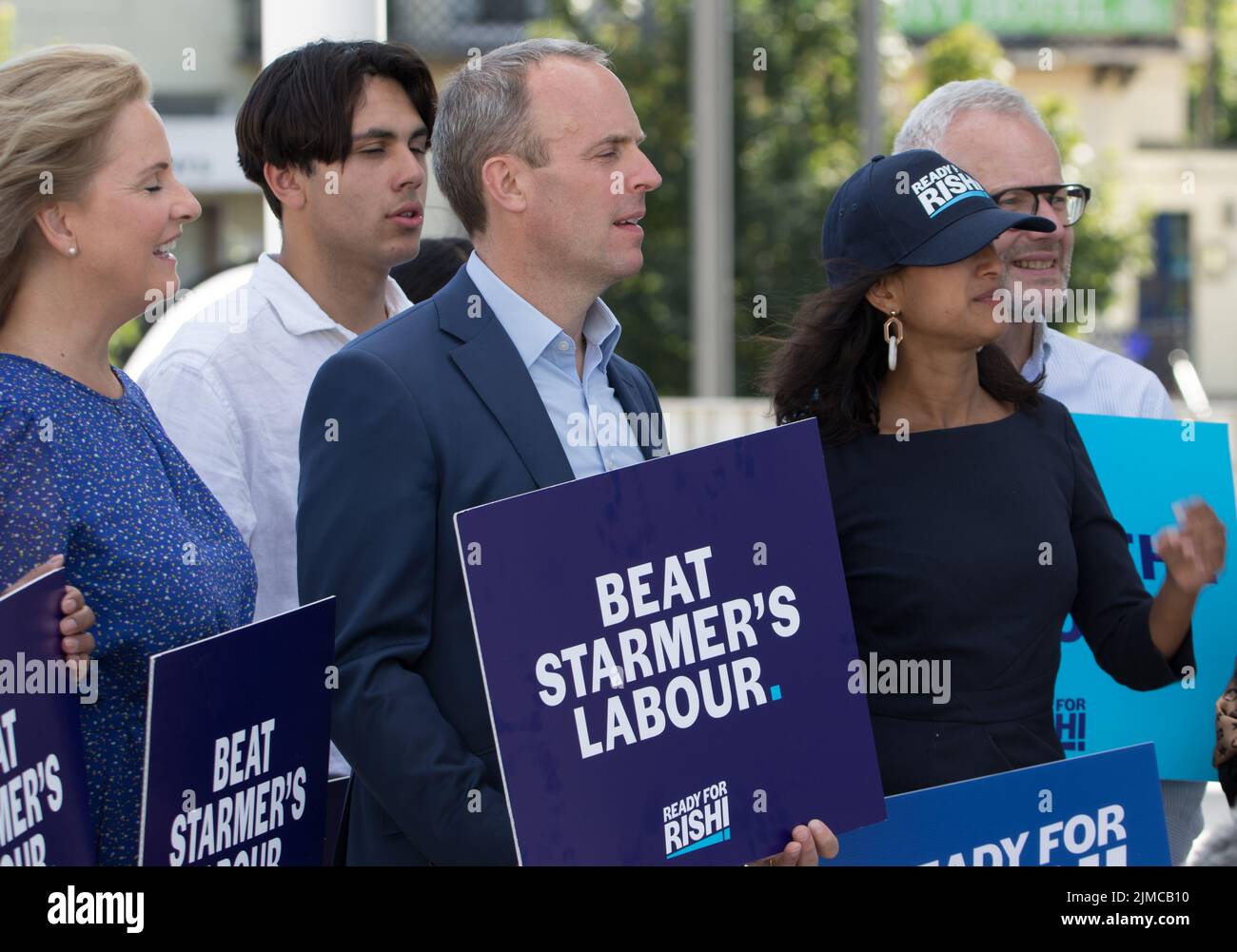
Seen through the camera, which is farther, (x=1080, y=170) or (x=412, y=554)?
(x=1080, y=170)

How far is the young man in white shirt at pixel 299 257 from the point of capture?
2.79m

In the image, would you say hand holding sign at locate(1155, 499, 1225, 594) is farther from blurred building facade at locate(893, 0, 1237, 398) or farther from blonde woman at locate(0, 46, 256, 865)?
blurred building facade at locate(893, 0, 1237, 398)

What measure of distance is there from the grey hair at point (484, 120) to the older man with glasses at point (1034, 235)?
99 centimetres

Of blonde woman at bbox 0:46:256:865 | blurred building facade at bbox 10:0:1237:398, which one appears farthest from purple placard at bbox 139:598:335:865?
blurred building facade at bbox 10:0:1237:398

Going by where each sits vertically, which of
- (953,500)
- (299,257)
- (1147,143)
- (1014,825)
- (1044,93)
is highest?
(1044,93)

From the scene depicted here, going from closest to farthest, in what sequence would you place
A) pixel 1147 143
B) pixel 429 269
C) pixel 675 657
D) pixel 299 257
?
1. pixel 675 657
2. pixel 299 257
3. pixel 429 269
4. pixel 1147 143

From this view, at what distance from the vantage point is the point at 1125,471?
2916 mm

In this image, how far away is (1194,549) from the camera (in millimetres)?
2400

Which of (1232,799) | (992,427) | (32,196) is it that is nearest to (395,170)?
(32,196)

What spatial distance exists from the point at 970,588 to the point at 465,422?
81 centimetres

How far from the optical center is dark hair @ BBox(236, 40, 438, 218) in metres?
3.01

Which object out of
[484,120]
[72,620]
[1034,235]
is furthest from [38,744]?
[1034,235]

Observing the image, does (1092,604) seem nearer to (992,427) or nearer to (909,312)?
(992,427)

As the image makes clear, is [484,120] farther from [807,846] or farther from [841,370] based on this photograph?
[807,846]
